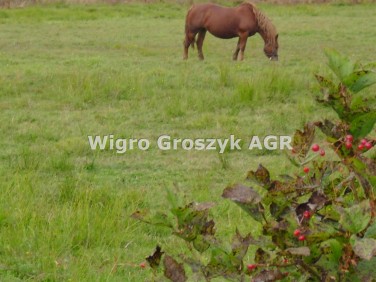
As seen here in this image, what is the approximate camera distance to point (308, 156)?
178cm

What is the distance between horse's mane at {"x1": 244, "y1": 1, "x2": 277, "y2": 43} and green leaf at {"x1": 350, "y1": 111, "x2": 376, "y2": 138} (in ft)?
41.4

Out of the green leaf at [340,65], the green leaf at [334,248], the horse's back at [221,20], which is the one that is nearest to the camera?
the green leaf at [334,248]

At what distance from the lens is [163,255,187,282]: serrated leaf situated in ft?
5.92

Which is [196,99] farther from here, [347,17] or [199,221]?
[347,17]

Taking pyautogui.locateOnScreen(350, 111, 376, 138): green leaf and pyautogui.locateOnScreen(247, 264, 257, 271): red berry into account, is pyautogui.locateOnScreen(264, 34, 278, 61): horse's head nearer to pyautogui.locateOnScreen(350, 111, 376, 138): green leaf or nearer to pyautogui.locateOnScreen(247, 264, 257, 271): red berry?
pyautogui.locateOnScreen(350, 111, 376, 138): green leaf

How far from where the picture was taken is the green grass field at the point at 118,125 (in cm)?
428

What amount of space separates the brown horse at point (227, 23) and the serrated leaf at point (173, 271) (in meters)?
12.8

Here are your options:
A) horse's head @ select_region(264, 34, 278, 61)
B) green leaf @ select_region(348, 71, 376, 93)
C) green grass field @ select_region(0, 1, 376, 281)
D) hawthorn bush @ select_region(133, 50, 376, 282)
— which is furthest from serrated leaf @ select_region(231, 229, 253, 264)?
horse's head @ select_region(264, 34, 278, 61)

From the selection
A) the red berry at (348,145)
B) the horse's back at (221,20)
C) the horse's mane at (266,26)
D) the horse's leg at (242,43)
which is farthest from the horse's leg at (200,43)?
the red berry at (348,145)

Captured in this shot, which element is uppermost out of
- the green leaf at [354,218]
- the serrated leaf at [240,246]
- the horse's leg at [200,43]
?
the green leaf at [354,218]

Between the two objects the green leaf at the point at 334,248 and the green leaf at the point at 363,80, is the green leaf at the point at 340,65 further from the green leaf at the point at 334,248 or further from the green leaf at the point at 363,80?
the green leaf at the point at 334,248

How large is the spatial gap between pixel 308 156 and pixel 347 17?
754 inches

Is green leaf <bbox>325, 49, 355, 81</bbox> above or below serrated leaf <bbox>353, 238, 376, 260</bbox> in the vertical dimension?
above

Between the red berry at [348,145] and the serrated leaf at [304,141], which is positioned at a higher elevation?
the red berry at [348,145]
